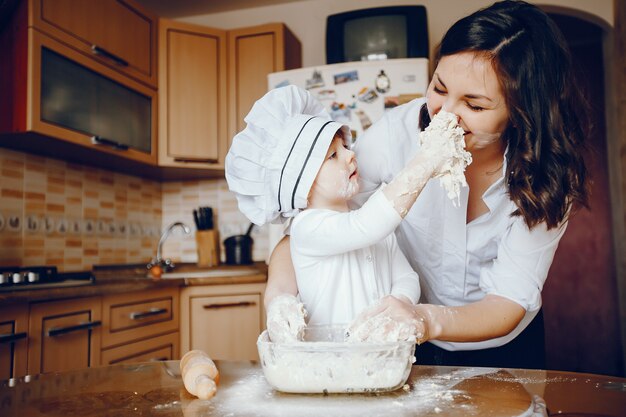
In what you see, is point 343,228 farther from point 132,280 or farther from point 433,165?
point 132,280

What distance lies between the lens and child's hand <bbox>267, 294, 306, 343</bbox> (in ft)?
2.50

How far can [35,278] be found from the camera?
6.37ft

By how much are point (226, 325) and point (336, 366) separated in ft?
6.95

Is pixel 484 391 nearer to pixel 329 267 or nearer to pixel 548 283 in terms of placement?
pixel 329 267

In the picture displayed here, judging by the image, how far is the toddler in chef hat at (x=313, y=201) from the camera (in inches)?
38.4

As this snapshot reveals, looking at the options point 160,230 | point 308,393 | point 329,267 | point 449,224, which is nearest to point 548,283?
point 160,230

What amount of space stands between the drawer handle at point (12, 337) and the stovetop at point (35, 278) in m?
0.14

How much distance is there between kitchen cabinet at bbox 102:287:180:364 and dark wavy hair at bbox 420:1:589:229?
5.28ft

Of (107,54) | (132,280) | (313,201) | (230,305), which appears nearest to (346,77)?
(107,54)

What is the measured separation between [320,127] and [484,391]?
1.78 feet

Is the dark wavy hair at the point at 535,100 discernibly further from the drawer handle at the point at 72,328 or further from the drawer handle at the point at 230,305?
the drawer handle at the point at 230,305

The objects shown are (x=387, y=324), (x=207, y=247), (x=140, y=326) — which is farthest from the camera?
(x=207, y=247)

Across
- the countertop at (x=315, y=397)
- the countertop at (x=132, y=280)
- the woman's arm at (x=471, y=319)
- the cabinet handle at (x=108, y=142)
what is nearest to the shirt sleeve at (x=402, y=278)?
the woman's arm at (x=471, y=319)

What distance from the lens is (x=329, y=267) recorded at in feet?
3.29
